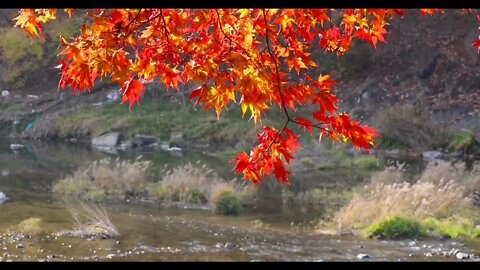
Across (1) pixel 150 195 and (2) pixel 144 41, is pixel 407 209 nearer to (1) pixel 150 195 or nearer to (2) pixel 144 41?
(1) pixel 150 195

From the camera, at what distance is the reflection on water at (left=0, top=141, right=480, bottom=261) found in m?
7.98

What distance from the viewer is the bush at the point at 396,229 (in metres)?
9.27

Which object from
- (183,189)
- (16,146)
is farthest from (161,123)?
(183,189)

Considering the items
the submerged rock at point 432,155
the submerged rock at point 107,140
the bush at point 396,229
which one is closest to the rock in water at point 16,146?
the submerged rock at point 107,140

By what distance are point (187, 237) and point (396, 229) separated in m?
2.83

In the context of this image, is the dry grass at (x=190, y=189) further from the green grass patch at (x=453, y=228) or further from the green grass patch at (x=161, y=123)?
the green grass patch at (x=161, y=123)

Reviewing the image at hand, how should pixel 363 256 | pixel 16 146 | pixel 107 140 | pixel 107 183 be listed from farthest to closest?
1. pixel 107 140
2. pixel 16 146
3. pixel 107 183
4. pixel 363 256

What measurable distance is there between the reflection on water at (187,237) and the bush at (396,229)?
0.29 metres

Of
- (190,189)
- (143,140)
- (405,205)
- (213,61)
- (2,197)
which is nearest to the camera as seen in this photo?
(213,61)

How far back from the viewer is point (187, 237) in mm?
9109

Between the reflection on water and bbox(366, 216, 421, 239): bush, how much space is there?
286 millimetres

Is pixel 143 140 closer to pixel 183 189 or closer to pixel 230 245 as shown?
pixel 183 189

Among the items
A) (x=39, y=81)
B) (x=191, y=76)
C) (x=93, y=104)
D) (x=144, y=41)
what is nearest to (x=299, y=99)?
(x=191, y=76)
